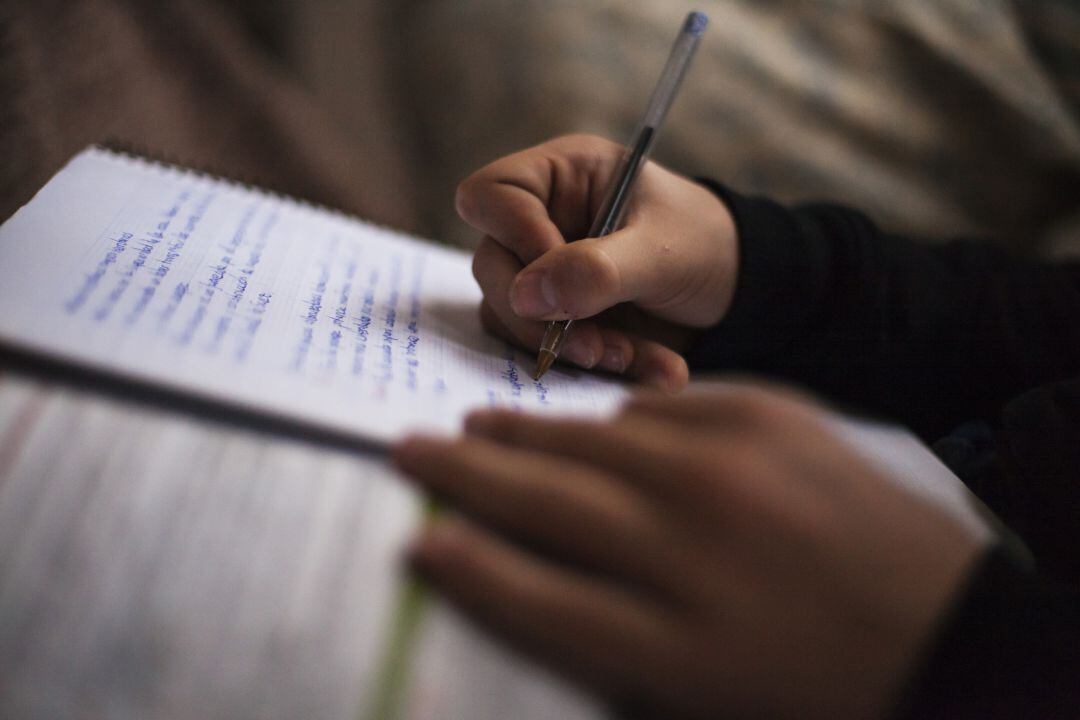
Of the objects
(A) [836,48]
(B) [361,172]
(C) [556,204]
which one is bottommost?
(B) [361,172]

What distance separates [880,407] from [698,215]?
0.18 metres

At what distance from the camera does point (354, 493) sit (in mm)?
242

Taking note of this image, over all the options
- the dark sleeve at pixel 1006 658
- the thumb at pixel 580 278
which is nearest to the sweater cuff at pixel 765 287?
the thumb at pixel 580 278

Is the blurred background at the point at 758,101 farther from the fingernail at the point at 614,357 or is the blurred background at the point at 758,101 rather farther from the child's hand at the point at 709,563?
the child's hand at the point at 709,563

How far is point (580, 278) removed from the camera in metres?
0.36

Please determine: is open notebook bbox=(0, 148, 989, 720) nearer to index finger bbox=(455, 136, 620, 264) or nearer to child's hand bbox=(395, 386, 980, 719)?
child's hand bbox=(395, 386, 980, 719)

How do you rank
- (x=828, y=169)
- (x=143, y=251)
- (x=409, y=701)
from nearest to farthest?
(x=409, y=701)
(x=143, y=251)
(x=828, y=169)

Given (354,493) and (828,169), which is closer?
(354,493)

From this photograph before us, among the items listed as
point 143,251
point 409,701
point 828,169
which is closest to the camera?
point 409,701

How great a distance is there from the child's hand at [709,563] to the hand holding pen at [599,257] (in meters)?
0.14

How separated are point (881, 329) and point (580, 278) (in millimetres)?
251

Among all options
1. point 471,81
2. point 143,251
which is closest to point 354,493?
point 143,251

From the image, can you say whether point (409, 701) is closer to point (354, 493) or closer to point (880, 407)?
point (354, 493)

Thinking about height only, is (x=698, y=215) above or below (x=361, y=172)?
above
